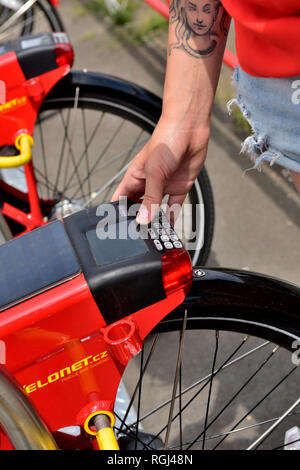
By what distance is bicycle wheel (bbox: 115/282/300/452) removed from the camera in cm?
124

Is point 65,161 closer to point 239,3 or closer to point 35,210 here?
point 35,210

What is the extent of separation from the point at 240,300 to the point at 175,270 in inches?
6.4

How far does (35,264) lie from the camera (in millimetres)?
1109

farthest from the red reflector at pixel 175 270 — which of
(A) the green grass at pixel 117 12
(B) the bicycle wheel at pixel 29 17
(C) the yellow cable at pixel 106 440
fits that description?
(A) the green grass at pixel 117 12

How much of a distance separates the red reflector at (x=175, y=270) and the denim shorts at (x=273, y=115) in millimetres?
234

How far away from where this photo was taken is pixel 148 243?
1.12 metres

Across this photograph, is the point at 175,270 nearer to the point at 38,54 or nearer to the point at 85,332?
the point at 85,332

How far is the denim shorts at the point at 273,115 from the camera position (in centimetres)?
100

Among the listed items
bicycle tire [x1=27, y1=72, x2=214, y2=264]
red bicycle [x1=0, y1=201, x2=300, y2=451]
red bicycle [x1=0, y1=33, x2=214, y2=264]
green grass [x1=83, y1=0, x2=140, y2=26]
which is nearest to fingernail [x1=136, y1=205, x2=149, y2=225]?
red bicycle [x1=0, y1=201, x2=300, y2=451]

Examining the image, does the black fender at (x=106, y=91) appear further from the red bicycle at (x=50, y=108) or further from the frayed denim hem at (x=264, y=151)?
the frayed denim hem at (x=264, y=151)

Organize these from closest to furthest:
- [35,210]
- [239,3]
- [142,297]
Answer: [239,3], [142,297], [35,210]

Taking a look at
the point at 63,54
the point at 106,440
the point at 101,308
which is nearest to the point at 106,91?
the point at 63,54
